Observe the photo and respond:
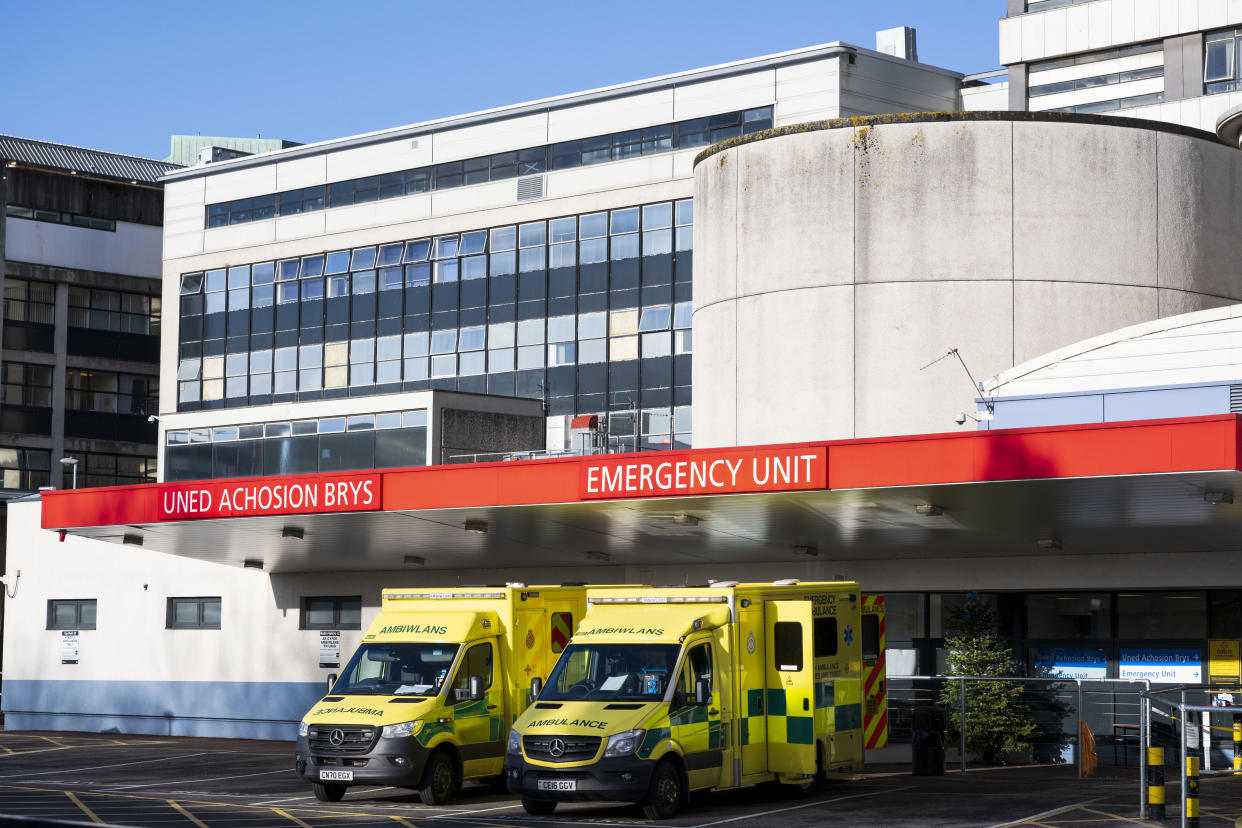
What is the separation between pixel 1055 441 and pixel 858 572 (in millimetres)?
9346

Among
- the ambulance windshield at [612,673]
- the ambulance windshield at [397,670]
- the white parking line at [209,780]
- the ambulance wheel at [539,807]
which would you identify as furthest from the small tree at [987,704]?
the white parking line at [209,780]

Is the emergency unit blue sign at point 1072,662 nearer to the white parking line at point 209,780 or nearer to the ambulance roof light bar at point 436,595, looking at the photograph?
the ambulance roof light bar at point 436,595

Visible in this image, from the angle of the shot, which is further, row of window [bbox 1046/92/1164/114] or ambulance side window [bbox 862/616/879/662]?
row of window [bbox 1046/92/1164/114]

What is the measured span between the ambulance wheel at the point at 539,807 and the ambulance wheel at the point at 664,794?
3.73 ft

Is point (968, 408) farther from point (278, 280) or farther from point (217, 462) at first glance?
point (278, 280)

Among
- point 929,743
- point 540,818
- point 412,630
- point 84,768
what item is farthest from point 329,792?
point 929,743

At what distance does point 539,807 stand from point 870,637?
18.5 feet

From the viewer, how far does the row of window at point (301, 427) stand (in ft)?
132

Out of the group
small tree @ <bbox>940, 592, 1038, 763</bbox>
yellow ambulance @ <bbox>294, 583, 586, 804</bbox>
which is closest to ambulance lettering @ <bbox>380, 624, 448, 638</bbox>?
yellow ambulance @ <bbox>294, 583, 586, 804</bbox>

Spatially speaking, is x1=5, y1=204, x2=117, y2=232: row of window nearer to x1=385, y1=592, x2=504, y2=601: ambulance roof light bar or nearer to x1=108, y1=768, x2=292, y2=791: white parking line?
x1=108, y1=768, x2=292, y2=791: white parking line

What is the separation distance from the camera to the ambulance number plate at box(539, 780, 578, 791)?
18641mm

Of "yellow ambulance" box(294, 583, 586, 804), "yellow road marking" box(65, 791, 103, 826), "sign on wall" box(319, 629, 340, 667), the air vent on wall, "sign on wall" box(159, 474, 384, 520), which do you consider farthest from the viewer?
the air vent on wall

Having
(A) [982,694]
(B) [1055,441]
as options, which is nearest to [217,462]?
(A) [982,694]

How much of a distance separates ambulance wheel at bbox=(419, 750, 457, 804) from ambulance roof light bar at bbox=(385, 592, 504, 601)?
85.4 inches
